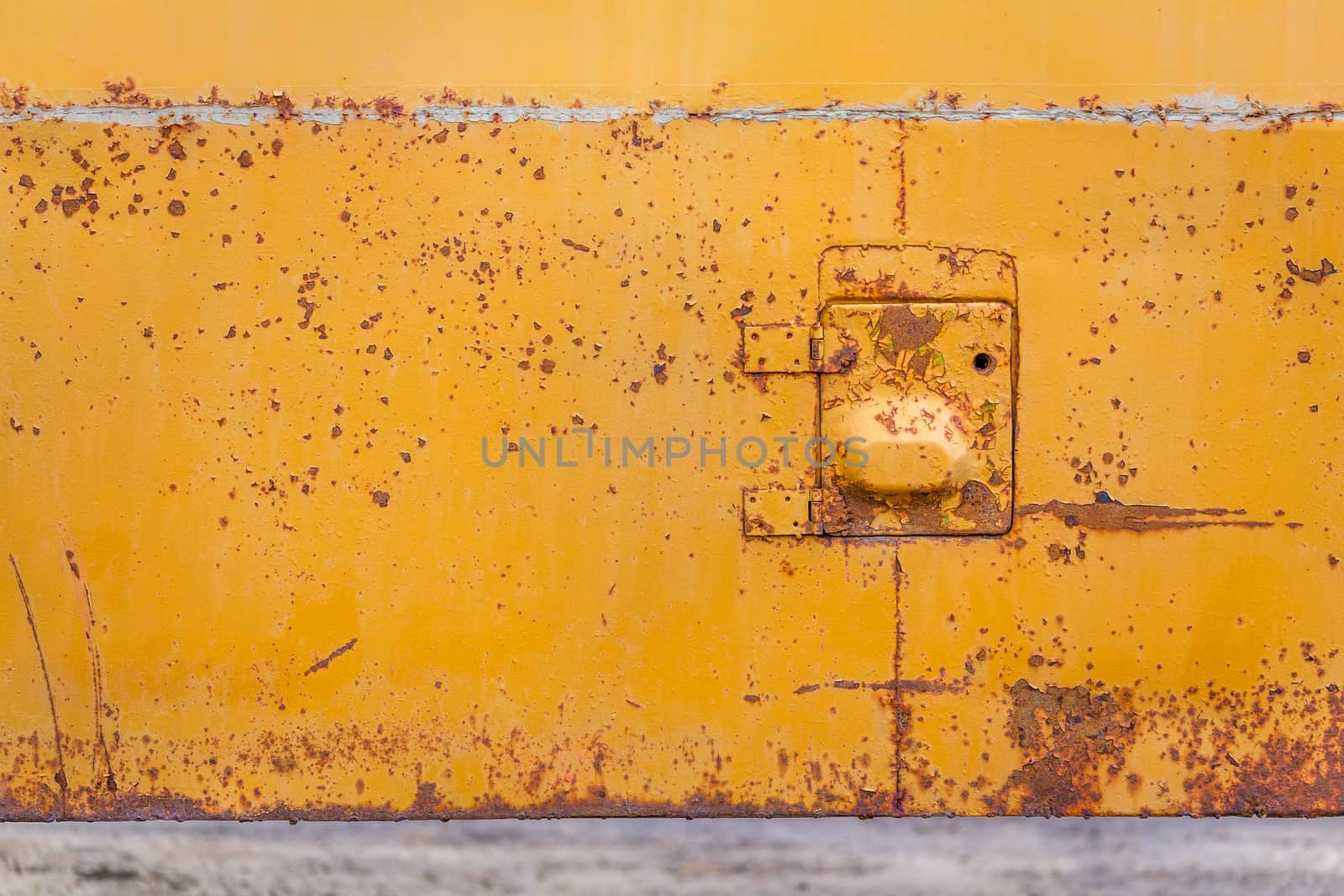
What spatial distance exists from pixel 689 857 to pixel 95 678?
1324 mm

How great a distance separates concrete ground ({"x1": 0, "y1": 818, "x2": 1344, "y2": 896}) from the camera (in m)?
1.71

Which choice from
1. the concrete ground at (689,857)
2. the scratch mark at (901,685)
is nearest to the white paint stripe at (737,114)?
the scratch mark at (901,685)

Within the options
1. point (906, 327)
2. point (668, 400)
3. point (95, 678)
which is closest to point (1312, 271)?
point (906, 327)

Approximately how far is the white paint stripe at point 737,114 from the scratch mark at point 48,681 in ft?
2.21

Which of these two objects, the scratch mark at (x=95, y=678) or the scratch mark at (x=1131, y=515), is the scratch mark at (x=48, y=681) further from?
the scratch mark at (x=1131, y=515)

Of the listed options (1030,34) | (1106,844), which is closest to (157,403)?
(1030,34)

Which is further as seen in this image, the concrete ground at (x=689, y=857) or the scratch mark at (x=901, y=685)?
the concrete ground at (x=689, y=857)

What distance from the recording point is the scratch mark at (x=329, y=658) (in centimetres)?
104

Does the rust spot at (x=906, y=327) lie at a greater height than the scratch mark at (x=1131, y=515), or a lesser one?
greater

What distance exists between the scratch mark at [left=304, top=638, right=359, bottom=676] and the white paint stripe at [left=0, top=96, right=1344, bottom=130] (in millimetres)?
767

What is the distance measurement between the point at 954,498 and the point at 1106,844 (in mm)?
1340

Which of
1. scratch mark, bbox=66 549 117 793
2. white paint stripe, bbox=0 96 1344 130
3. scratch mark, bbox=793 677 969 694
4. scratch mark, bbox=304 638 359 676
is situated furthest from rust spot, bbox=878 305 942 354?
scratch mark, bbox=66 549 117 793

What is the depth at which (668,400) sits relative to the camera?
1023mm

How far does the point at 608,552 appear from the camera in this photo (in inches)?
40.7
